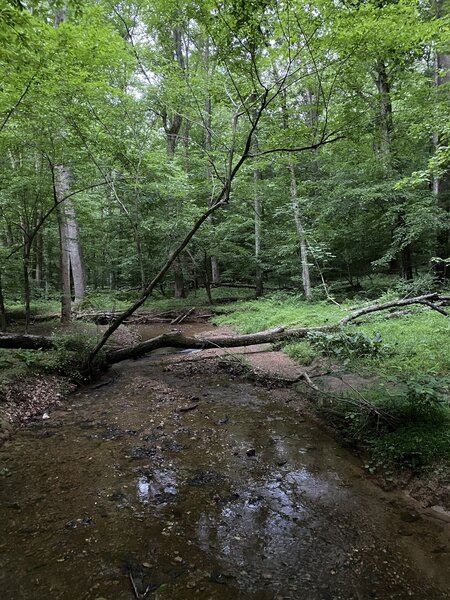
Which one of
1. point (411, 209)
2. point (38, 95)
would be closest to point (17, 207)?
point (38, 95)

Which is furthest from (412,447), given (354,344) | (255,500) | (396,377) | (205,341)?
(205,341)

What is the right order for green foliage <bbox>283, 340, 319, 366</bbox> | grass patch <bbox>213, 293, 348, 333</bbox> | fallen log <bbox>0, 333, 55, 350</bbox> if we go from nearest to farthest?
green foliage <bbox>283, 340, 319, 366</bbox> < fallen log <bbox>0, 333, 55, 350</bbox> < grass patch <bbox>213, 293, 348, 333</bbox>

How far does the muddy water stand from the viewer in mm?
2957

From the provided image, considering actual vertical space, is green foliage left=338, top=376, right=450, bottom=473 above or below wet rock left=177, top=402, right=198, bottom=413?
above

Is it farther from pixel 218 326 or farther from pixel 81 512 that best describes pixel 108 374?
pixel 218 326

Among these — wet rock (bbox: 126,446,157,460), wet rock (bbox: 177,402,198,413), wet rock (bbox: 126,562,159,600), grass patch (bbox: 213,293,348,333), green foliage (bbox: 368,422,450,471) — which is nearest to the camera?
wet rock (bbox: 126,562,159,600)

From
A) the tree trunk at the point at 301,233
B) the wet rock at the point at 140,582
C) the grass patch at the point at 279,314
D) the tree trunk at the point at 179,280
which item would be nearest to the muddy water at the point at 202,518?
the wet rock at the point at 140,582

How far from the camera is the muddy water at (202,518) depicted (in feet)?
9.70

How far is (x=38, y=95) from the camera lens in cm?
749

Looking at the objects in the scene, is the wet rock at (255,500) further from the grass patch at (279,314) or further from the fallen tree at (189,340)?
the grass patch at (279,314)

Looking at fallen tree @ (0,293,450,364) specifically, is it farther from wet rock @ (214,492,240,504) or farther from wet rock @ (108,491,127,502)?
wet rock @ (214,492,240,504)

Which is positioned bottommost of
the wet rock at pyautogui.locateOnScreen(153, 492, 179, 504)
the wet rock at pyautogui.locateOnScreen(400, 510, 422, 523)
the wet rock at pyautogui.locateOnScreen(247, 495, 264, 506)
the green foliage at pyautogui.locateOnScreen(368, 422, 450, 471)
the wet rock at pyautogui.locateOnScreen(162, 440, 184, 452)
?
the wet rock at pyautogui.locateOnScreen(400, 510, 422, 523)

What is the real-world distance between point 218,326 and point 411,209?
27.5 feet

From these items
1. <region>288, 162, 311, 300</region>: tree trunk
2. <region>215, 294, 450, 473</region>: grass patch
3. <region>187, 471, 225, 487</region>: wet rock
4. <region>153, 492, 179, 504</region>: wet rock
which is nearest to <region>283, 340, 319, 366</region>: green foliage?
<region>215, 294, 450, 473</region>: grass patch
